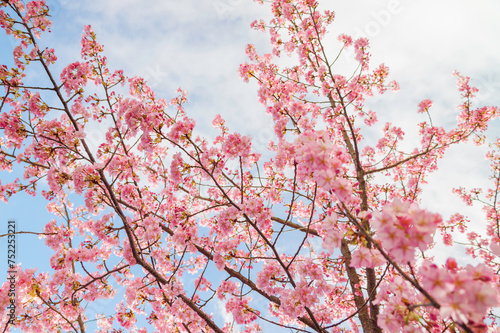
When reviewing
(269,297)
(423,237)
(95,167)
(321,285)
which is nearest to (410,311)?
(423,237)

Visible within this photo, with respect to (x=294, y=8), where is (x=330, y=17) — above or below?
below

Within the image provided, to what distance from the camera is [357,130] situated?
700 centimetres

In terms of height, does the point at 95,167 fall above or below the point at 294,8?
below

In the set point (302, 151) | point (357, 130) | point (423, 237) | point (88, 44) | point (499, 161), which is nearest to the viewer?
point (423, 237)

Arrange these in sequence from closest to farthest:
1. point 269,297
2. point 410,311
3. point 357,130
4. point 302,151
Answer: point 410,311, point 302,151, point 269,297, point 357,130

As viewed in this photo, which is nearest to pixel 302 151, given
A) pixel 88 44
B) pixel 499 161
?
pixel 88 44

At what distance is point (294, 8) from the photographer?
25.8ft

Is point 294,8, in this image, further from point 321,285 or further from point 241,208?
point 321,285

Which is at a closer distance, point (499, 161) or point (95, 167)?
point (95, 167)

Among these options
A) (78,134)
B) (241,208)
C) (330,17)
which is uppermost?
(330,17)

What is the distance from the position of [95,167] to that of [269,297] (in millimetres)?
3221

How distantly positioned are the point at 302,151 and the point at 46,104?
3990mm

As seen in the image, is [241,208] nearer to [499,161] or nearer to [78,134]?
[78,134]

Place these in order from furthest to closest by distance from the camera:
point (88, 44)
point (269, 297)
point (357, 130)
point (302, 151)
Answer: point (357, 130) < point (88, 44) < point (269, 297) < point (302, 151)
